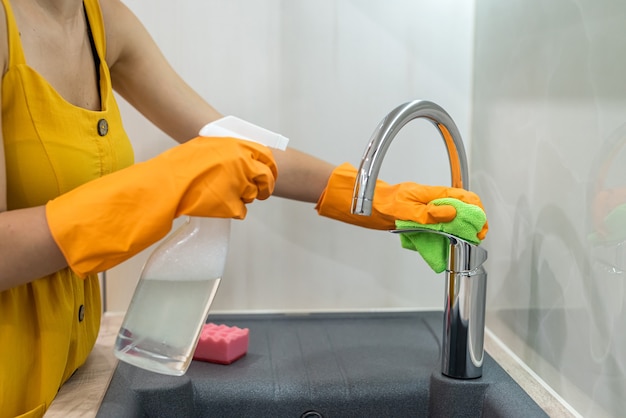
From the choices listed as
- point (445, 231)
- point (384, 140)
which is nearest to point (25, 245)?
point (384, 140)

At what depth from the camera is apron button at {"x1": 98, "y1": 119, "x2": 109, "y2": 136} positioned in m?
0.85

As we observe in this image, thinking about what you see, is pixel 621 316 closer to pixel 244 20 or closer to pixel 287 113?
pixel 287 113

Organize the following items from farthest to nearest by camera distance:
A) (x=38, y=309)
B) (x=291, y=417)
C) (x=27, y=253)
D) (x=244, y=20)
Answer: (x=244, y=20) → (x=291, y=417) → (x=38, y=309) → (x=27, y=253)

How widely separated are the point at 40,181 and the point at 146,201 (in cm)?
17

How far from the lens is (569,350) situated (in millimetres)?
895

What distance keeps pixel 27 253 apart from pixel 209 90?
58cm

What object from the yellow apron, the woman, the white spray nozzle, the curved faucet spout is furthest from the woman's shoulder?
the curved faucet spout

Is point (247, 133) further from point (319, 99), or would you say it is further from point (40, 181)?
point (319, 99)

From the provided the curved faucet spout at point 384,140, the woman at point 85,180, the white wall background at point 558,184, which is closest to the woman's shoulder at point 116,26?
the woman at point 85,180

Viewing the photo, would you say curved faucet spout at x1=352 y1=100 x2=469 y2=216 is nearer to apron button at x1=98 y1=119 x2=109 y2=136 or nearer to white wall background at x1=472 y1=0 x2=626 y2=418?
white wall background at x1=472 y1=0 x2=626 y2=418

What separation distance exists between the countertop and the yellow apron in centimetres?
2

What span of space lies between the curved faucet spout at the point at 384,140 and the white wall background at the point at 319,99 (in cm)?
34

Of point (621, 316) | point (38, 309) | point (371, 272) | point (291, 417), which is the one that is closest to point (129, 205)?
point (38, 309)

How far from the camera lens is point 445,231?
90cm
